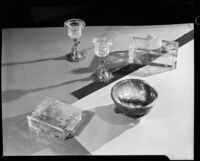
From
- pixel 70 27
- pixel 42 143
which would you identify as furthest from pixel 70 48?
pixel 42 143

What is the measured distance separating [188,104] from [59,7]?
4.72 ft

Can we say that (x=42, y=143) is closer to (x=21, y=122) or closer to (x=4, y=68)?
(x=21, y=122)

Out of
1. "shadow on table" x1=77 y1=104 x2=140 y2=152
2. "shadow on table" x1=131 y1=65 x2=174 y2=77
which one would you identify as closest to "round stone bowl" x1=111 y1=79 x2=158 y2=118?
"shadow on table" x1=77 y1=104 x2=140 y2=152

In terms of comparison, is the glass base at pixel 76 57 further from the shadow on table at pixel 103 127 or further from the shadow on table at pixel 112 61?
the shadow on table at pixel 103 127

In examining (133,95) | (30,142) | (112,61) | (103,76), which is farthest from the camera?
(112,61)

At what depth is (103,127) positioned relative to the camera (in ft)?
3.81

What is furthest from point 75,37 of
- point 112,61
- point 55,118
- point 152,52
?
point 55,118

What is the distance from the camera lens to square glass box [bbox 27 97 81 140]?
112 cm

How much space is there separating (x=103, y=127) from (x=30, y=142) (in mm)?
252

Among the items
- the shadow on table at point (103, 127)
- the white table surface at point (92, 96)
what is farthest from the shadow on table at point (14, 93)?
the shadow on table at point (103, 127)

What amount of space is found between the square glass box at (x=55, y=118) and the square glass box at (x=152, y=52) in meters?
0.44

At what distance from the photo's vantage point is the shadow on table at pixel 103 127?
3.64 feet

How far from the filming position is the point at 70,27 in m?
1.51

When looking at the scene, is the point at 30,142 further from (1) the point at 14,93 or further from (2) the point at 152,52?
(2) the point at 152,52
